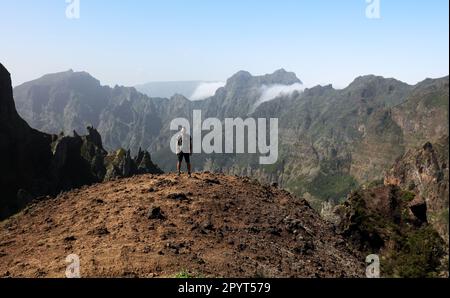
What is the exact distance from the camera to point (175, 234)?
58.7 feet

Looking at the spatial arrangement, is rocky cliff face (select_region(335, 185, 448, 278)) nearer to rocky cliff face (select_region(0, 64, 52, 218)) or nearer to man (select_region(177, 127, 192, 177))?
man (select_region(177, 127, 192, 177))

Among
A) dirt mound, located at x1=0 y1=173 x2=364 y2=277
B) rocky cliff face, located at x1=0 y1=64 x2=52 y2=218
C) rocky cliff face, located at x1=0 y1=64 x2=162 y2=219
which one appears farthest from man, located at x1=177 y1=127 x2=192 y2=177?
rocky cliff face, located at x1=0 y1=64 x2=52 y2=218

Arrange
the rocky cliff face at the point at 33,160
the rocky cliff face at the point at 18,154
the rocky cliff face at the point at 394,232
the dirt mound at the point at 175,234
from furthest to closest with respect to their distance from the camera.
Result: the rocky cliff face at the point at 33,160 → the rocky cliff face at the point at 18,154 → the rocky cliff face at the point at 394,232 → the dirt mound at the point at 175,234

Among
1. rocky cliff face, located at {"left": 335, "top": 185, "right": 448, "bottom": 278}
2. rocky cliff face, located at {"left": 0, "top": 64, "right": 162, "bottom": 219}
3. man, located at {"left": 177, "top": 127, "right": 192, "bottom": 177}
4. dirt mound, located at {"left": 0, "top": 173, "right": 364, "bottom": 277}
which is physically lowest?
rocky cliff face, located at {"left": 0, "top": 64, "right": 162, "bottom": 219}

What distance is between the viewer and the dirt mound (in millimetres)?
15438

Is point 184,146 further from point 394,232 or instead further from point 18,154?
point 18,154

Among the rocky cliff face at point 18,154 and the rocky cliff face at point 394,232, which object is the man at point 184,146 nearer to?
the rocky cliff face at point 394,232

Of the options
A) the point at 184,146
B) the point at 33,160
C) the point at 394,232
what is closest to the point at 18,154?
the point at 33,160

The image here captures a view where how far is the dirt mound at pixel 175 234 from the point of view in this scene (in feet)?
50.6

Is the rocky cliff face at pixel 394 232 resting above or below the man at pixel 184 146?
below

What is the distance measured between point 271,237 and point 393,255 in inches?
445

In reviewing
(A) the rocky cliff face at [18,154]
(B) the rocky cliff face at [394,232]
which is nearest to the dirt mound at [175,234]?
(B) the rocky cliff face at [394,232]
